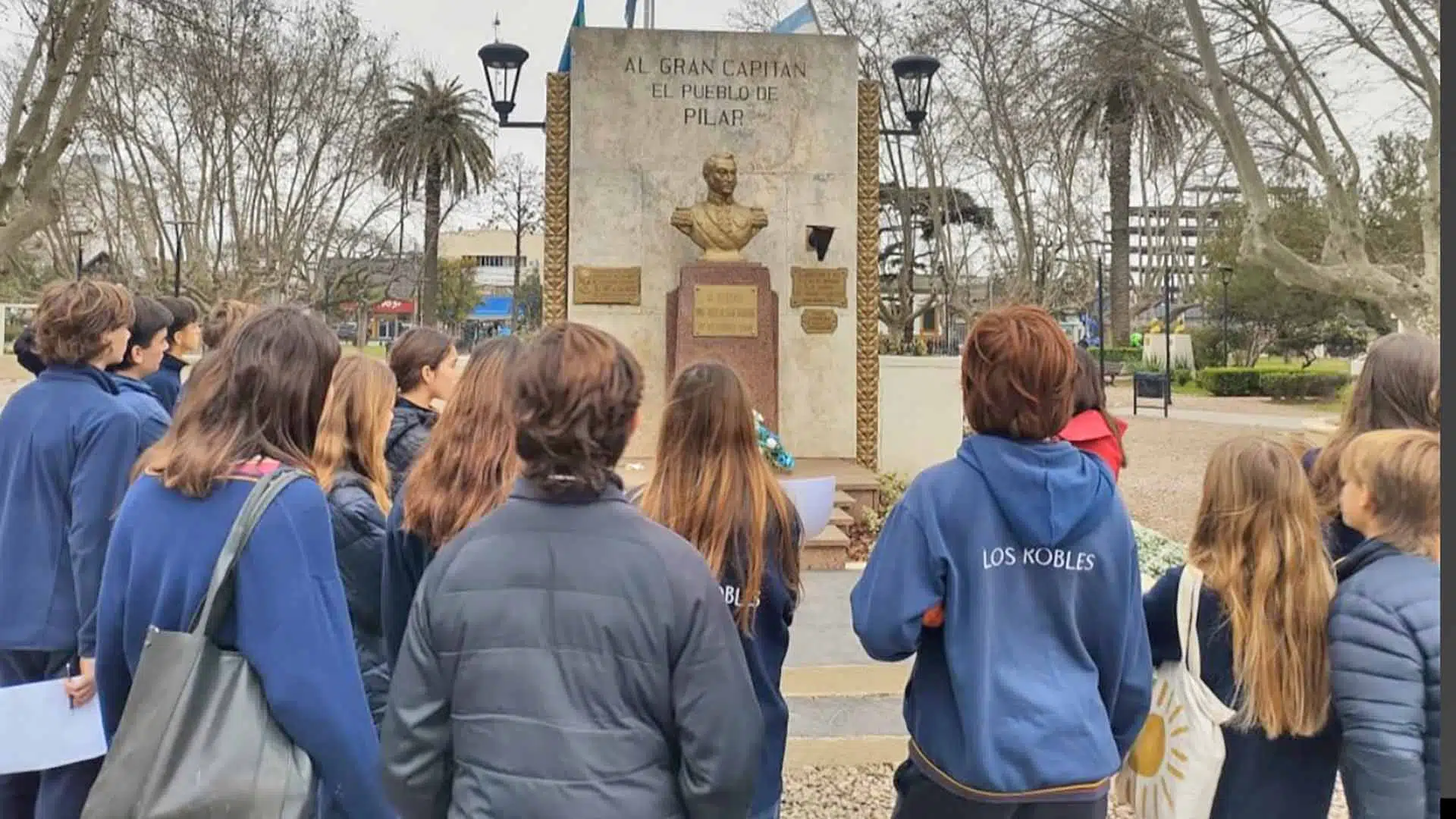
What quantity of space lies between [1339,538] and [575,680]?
2.17m

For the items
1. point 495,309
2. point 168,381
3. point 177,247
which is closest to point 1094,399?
point 168,381

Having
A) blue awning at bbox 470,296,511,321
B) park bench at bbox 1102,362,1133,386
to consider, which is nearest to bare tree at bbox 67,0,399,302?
park bench at bbox 1102,362,1133,386

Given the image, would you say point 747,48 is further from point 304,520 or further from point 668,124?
point 304,520

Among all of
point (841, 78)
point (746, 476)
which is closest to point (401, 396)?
point (746, 476)

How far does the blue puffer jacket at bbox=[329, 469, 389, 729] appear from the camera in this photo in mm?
2650

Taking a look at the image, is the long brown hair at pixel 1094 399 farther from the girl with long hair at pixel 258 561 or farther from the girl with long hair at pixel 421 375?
the girl with long hair at pixel 258 561

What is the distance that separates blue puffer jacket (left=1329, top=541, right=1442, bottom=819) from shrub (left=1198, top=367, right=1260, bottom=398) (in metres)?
32.1

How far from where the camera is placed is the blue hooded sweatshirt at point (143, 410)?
2.94 metres

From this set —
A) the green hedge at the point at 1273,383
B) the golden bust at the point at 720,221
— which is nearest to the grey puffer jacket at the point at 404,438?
the golden bust at the point at 720,221

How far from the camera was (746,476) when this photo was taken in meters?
2.43

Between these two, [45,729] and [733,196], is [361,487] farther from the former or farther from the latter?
[733,196]

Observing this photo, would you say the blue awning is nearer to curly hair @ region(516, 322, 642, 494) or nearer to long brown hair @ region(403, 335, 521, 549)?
long brown hair @ region(403, 335, 521, 549)

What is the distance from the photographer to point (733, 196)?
9.87m

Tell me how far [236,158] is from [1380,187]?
31.0 metres
